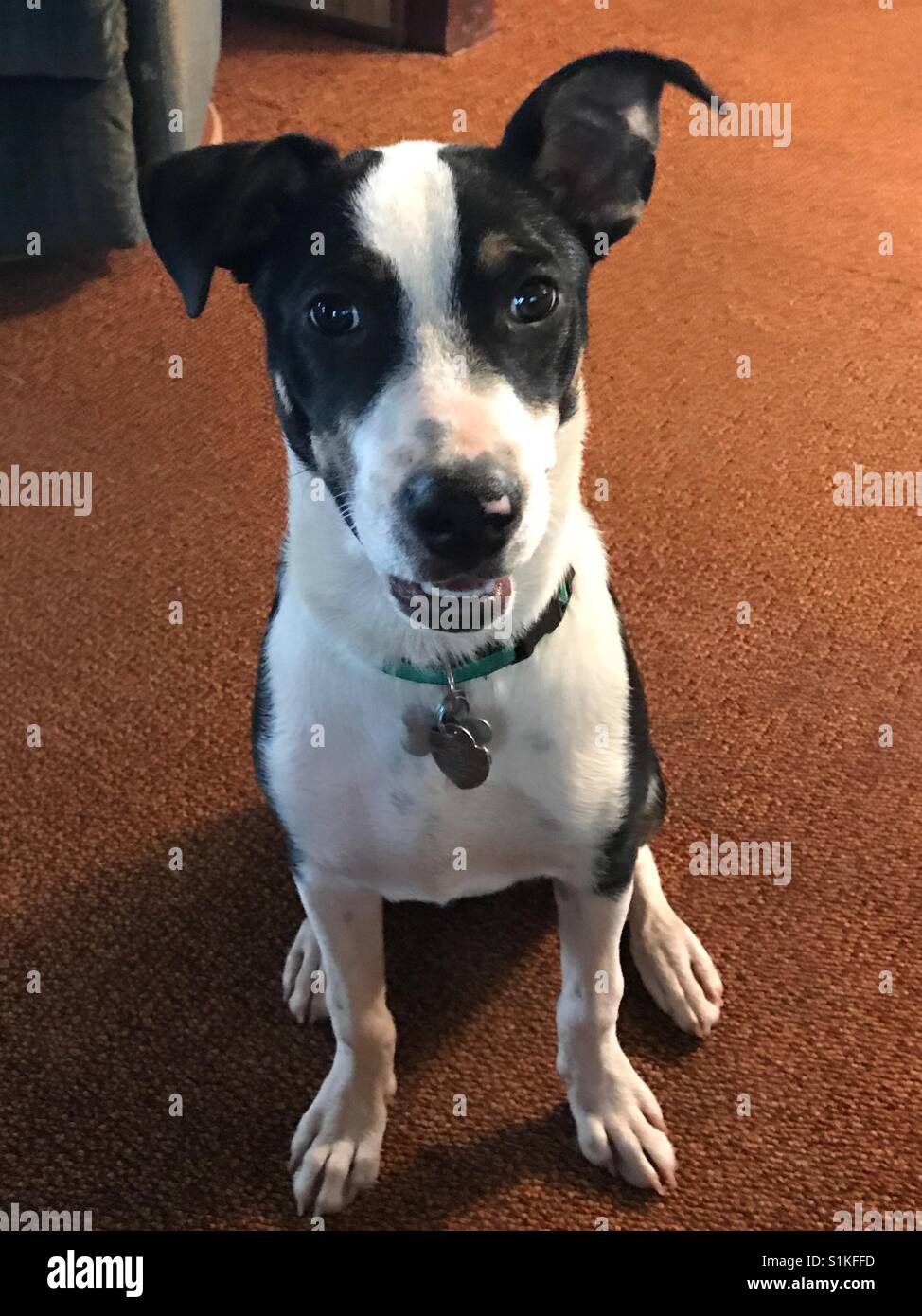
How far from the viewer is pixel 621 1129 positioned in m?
1.35

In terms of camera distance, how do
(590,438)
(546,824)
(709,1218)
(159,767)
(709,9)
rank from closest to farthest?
(546,824), (709,1218), (159,767), (590,438), (709,9)

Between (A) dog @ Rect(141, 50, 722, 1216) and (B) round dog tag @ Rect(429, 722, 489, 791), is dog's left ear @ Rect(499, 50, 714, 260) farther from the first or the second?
(B) round dog tag @ Rect(429, 722, 489, 791)

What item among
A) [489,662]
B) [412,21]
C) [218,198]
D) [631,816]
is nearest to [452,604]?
[489,662]

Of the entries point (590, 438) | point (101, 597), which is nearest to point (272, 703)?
point (101, 597)

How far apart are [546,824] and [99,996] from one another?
2.40ft

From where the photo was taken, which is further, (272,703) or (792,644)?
(792,644)

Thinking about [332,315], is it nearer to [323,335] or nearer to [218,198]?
[323,335]

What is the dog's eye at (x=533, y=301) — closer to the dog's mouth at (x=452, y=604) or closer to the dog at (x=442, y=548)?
the dog at (x=442, y=548)

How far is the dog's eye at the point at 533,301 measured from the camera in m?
1.03

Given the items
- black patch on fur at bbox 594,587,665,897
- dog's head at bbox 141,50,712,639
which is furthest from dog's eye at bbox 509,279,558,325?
black patch on fur at bbox 594,587,665,897

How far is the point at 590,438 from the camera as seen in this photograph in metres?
2.39

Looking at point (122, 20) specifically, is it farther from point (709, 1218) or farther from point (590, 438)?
point (709, 1218)

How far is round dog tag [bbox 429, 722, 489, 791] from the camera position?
3.71 feet

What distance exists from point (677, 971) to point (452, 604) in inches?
26.5
